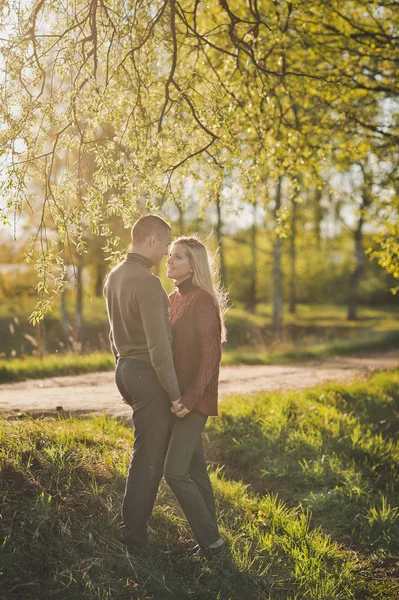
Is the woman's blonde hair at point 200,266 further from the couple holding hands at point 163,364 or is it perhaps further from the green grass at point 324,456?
the green grass at point 324,456

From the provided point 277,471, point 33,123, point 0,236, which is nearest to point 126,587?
point 277,471

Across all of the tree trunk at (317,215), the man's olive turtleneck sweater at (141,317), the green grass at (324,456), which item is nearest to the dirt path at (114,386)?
the green grass at (324,456)

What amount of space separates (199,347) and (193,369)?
0.18 metres

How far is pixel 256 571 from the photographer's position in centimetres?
495

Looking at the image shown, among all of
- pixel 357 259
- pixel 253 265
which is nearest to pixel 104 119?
pixel 357 259

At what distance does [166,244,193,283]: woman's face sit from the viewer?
15.4 ft

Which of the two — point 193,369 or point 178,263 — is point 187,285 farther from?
point 193,369

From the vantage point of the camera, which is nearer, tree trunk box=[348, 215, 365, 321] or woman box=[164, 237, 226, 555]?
woman box=[164, 237, 226, 555]

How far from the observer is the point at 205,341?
4574 mm

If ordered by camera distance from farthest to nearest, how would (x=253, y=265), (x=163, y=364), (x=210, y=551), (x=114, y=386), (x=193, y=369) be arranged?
(x=253, y=265) → (x=114, y=386) → (x=210, y=551) → (x=193, y=369) → (x=163, y=364)

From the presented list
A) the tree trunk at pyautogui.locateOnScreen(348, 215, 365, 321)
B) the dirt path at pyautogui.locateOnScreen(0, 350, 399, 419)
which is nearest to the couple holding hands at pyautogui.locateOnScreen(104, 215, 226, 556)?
the dirt path at pyautogui.locateOnScreen(0, 350, 399, 419)

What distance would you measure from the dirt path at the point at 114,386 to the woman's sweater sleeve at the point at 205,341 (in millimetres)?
3367

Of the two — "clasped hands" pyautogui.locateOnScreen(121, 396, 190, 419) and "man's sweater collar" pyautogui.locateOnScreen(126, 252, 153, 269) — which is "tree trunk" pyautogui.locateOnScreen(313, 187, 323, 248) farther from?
"clasped hands" pyautogui.locateOnScreen(121, 396, 190, 419)

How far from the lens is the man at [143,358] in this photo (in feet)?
14.1
